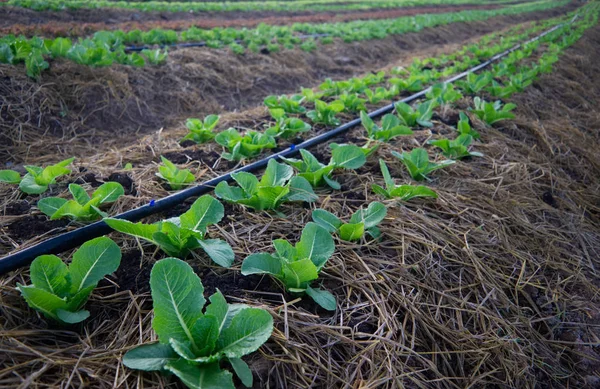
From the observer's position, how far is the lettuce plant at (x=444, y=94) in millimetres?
3607

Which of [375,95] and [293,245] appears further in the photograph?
[375,95]

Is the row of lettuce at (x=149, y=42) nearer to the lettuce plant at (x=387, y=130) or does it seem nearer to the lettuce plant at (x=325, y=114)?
the lettuce plant at (x=325, y=114)

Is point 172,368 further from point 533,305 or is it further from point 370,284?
point 533,305

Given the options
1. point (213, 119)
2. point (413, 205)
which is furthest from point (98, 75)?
point (413, 205)

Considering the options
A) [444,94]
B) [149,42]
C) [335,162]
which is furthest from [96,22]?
[335,162]

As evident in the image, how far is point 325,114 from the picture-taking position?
308cm

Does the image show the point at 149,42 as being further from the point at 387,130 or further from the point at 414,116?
the point at 387,130

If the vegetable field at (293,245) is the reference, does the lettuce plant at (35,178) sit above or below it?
above

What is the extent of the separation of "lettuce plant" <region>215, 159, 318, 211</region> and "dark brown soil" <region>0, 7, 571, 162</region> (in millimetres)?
2075

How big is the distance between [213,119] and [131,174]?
849 mm

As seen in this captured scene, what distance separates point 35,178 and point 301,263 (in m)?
1.60

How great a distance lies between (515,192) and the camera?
7.79 ft

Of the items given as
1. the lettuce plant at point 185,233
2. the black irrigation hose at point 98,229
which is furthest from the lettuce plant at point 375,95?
the lettuce plant at point 185,233

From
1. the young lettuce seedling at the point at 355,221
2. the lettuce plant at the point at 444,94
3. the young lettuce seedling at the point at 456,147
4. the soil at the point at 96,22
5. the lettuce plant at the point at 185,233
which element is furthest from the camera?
the soil at the point at 96,22
